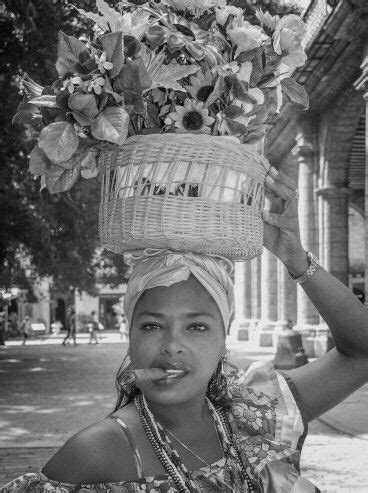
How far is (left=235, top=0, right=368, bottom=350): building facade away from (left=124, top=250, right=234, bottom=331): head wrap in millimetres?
11204

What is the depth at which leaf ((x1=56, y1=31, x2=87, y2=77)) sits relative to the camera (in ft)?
6.85

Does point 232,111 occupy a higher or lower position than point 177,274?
higher

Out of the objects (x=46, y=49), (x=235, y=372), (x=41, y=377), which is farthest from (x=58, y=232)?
(x=235, y=372)

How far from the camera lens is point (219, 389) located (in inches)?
97.5

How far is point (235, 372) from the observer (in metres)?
2.60

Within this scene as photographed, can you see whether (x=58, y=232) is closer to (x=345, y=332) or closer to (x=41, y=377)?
(x=41, y=377)

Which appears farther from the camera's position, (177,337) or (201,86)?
(201,86)

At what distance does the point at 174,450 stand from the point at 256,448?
0.30 meters

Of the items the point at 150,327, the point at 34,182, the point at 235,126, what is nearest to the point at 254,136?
the point at 235,126

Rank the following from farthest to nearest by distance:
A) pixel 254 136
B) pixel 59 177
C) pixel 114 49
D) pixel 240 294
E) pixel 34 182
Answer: pixel 240 294 → pixel 34 182 → pixel 254 136 → pixel 59 177 → pixel 114 49

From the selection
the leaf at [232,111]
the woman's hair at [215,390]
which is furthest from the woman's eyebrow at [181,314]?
the leaf at [232,111]

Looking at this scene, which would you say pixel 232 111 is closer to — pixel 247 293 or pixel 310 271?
pixel 310 271

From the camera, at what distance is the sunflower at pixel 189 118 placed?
2205mm

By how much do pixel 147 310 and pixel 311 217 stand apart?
706 inches
